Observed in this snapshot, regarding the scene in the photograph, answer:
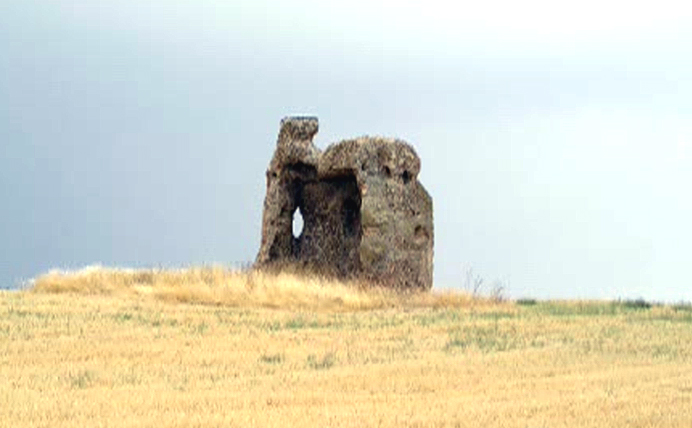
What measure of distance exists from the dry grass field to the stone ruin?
135cm

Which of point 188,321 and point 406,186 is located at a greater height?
point 406,186

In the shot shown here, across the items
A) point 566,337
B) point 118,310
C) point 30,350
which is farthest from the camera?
point 118,310

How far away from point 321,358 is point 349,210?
13228 millimetres

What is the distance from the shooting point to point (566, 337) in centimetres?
1914

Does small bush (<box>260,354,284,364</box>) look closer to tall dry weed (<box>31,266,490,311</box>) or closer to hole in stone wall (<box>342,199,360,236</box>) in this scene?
tall dry weed (<box>31,266,490,311</box>)

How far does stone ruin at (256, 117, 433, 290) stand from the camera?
26562 millimetres

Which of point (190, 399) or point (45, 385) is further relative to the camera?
point (45, 385)

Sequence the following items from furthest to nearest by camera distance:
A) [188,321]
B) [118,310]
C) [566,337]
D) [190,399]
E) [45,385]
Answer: [118,310]
[188,321]
[566,337]
[45,385]
[190,399]

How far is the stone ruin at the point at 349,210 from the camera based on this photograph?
26.6 metres

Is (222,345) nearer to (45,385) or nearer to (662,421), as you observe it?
(45,385)

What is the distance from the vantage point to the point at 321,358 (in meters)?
16.5

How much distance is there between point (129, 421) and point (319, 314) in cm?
1144

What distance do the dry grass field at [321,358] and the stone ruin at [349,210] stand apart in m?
1.35

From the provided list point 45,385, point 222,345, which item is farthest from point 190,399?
point 222,345
